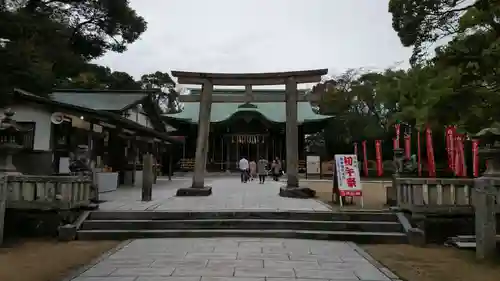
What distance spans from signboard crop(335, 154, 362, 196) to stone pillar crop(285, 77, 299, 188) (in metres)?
2.41

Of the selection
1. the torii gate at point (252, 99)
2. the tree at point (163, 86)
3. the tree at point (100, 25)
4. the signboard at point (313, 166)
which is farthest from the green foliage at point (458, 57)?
the tree at point (163, 86)

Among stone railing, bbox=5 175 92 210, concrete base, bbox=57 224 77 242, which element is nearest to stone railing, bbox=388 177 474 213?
concrete base, bbox=57 224 77 242

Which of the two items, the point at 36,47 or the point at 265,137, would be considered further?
the point at 265,137

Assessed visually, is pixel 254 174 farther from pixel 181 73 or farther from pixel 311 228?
pixel 311 228

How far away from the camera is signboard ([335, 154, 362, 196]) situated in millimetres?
12555

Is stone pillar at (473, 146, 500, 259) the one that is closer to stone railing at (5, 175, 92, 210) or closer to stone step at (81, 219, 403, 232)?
stone step at (81, 219, 403, 232)

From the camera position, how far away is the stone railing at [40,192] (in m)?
9.80

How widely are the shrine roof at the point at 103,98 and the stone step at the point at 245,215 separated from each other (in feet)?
40.4

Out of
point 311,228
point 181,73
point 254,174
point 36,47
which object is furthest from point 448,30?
point 254,174

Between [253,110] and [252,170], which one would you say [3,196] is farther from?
[253,110]

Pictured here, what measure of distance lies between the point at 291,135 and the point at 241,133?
20782 mm

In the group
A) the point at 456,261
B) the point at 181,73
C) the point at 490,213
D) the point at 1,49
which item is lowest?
the point at 456,261

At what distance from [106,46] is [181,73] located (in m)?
8.95

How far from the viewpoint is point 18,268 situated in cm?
682
